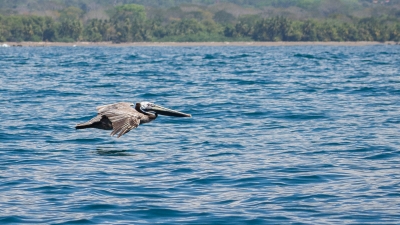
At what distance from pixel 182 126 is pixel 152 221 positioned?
7919 millimetres

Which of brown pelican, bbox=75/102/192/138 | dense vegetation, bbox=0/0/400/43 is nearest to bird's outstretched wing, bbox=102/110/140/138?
brown pelican, bbox=75/102/192/138

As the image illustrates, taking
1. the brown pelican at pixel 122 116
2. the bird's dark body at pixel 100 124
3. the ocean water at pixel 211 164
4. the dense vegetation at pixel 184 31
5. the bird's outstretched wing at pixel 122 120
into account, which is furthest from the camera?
Answer: the dense vegetation at pixel 184 31

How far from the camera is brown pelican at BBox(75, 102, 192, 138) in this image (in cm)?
1202

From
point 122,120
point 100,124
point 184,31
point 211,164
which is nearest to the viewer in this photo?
point 211,164

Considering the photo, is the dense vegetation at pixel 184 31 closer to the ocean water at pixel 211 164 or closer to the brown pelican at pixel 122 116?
the ocean water at pixel 211 164

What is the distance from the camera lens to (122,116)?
1231 centimetres

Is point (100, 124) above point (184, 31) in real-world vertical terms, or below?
above

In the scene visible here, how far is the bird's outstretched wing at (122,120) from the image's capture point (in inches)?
469

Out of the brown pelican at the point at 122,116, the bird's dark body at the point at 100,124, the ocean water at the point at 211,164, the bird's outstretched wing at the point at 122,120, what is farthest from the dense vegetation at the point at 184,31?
the bird's outstretched wing at the point at 122,120

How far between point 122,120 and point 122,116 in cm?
13

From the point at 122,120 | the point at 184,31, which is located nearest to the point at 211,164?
the point at 122,120

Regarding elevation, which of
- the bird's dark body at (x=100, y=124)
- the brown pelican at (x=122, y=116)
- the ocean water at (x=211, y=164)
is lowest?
the ocean water at (x=211, y=164)

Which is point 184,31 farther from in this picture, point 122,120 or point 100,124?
point 122,120

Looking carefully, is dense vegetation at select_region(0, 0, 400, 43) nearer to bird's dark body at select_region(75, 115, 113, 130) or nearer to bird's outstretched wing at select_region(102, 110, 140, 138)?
bird's dark body at select_region(75, 115, 113, 130)
